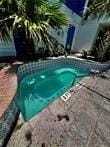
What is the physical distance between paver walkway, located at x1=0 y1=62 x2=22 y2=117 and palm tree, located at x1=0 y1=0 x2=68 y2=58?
1.30 m

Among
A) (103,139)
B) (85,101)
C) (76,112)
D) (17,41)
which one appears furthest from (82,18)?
(103,139)

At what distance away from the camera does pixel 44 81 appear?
7.50 metres

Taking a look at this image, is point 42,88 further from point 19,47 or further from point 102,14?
point 102,14

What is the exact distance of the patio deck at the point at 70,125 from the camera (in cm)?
382

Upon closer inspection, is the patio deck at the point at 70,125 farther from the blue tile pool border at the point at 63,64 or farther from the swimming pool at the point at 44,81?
the blue tile pool border at the point at 63,64

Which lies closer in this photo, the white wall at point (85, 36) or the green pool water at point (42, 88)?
the green pool water at point (42, 88)

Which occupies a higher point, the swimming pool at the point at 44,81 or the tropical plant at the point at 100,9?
the tropical plant at the point at 100,9

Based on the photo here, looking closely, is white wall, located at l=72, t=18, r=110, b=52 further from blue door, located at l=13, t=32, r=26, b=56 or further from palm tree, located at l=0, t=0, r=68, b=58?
palm tree, located at l=0, t=0, r=68, b=58

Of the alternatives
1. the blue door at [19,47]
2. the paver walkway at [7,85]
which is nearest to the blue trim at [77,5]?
the blue door at [19,47]

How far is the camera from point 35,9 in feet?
18.6

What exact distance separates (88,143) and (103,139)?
1.54ft

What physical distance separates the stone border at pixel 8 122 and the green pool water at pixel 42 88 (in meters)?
0.86

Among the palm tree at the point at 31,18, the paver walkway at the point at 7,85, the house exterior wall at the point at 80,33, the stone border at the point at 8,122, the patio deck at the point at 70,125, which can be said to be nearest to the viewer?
the stone border at the point at 8,122

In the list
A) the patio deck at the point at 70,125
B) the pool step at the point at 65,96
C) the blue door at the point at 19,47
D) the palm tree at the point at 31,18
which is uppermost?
the palm tree at the point at 31,18
